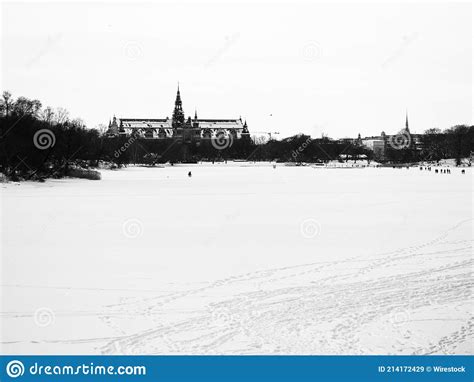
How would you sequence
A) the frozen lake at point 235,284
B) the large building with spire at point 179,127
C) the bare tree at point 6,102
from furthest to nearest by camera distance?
the large building with spire at point 179,127
the bare tree at point 6,102
the frozen lake at point 235,284

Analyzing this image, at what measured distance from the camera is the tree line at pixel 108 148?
3969 cm

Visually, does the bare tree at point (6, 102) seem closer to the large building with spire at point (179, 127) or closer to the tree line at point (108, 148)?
the tree line at point (108, 148)

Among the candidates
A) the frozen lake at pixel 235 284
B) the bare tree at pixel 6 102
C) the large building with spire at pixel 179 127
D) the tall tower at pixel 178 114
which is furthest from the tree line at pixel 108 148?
the frozen lake at pixel 235 284

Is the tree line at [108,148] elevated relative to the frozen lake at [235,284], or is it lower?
elevated

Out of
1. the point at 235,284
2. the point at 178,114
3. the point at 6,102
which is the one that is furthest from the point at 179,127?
the point at 235,284

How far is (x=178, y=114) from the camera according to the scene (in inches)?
6900

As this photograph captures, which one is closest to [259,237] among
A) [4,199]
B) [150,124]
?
[4,199]

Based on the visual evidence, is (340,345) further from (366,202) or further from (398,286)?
(366,202)

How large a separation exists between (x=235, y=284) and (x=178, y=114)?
16736 cm

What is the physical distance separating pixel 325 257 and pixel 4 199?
16.5m

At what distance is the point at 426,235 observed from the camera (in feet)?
50.4

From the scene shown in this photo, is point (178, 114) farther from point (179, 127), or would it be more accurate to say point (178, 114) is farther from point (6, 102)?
point (6, 102)

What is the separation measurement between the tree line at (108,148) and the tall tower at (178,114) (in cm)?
1146

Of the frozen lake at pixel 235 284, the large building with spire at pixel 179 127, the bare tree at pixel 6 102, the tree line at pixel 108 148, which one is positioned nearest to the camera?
the frozen lake at pixel 235 284
